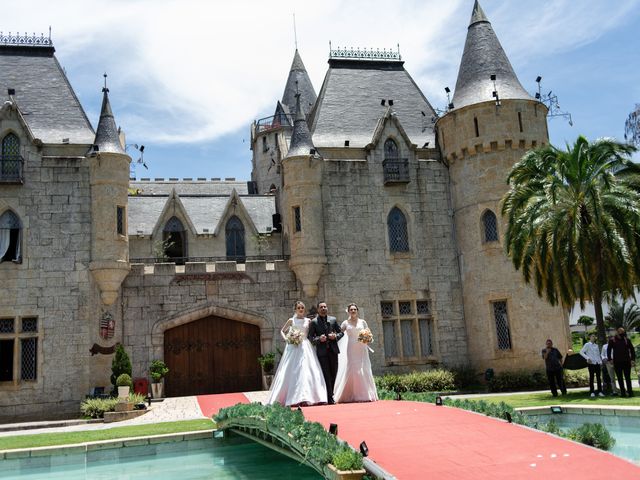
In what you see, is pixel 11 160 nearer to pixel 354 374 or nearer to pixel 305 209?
pixel 305 209

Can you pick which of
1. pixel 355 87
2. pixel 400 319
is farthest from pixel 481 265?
pixel 355 87

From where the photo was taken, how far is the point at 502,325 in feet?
85.7

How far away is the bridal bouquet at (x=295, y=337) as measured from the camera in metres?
14.5

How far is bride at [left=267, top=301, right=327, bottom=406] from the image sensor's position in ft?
46.2

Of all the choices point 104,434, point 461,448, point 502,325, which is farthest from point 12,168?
point 461,448

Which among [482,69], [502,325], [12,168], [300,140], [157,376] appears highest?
[482,69]

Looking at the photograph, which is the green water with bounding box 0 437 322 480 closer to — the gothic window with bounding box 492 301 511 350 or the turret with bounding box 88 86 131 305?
the turret with bounding box 88 86 131 305

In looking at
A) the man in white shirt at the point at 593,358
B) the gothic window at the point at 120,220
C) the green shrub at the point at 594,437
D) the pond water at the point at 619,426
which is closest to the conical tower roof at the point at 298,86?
Answer: the gothic window at the point at 120,220

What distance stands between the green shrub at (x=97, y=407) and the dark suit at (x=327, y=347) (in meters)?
9.26

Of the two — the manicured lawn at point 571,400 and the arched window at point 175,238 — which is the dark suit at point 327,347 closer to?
the manicured lawn at point 571,400

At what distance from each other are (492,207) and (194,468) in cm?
1747

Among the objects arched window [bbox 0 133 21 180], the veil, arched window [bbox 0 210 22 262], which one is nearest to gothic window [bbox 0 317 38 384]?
arched window [bbox 0 210 22 262]

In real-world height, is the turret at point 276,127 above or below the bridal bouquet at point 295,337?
above

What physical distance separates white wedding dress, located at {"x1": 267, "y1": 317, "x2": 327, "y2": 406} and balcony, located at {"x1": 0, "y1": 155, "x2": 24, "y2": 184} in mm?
14635
